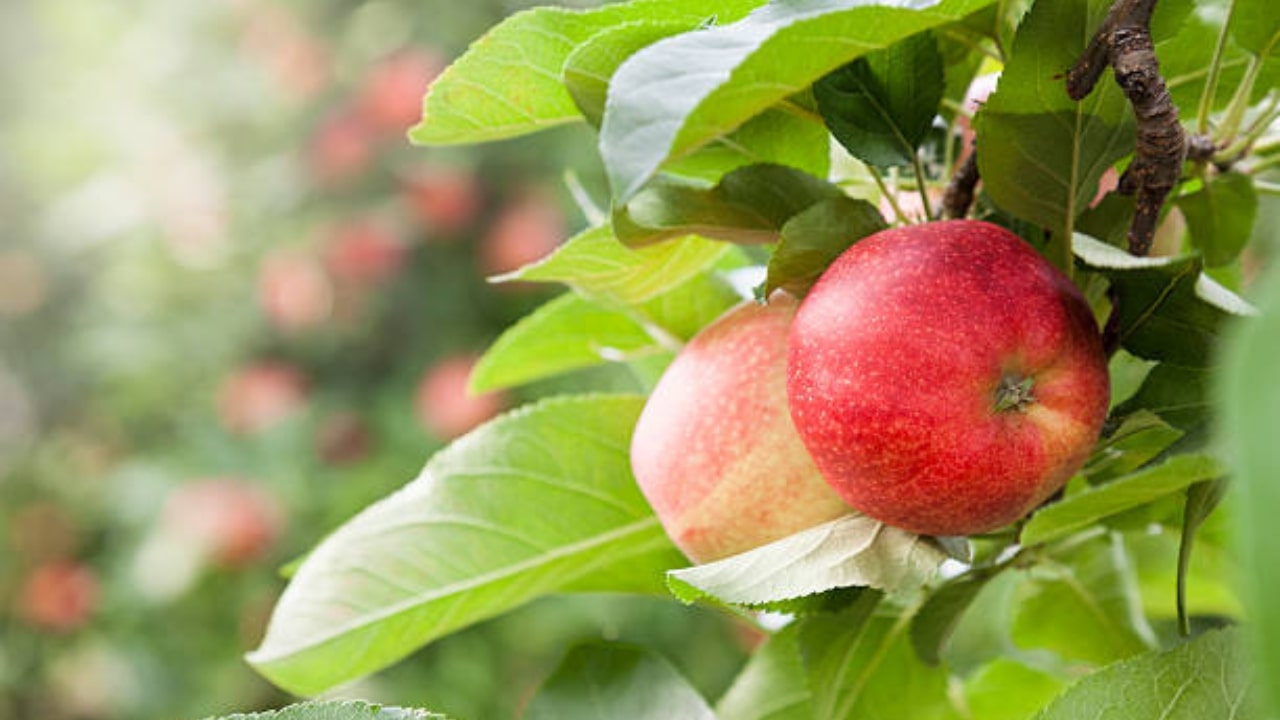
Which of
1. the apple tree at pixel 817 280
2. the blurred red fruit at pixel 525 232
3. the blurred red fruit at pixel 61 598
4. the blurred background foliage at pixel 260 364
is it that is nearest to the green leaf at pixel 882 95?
the apple tree at pixel 817 280

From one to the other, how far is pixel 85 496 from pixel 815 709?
1960mm

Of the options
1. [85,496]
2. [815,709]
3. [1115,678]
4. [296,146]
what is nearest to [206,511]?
[85,496]

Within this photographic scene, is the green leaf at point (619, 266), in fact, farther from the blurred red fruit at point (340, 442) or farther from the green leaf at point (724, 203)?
the blurred red fruit at point (340, 442)

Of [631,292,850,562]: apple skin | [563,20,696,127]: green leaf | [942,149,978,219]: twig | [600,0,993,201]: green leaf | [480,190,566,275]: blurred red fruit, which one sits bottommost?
[480,190,566,275]: blurred red fruit

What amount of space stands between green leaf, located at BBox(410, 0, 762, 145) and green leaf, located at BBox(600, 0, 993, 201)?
51 mm

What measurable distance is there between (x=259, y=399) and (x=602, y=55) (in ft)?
5.56

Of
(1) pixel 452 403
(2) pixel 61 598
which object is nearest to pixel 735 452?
(1) pixel 452 403

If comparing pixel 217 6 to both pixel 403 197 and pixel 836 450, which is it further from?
pixel 836 450

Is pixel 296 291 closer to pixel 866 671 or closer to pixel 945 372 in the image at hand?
pixel 866 671

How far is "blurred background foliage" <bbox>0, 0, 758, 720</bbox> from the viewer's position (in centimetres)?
184

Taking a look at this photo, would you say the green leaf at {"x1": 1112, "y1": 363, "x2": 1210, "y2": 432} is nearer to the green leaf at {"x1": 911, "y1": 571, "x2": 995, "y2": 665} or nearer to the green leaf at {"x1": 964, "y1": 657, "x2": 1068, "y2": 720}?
the green leaf at {"x1": 911, "y1": 571, "x2": 995, "y2": 665}

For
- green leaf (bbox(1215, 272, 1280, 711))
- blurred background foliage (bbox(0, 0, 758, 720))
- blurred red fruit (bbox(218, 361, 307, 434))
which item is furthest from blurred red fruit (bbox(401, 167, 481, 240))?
green leaf (bbox(1215, 272, 1280, 711))

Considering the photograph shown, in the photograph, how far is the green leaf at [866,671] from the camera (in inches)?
19.9

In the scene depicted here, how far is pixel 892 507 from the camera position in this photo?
40cm
